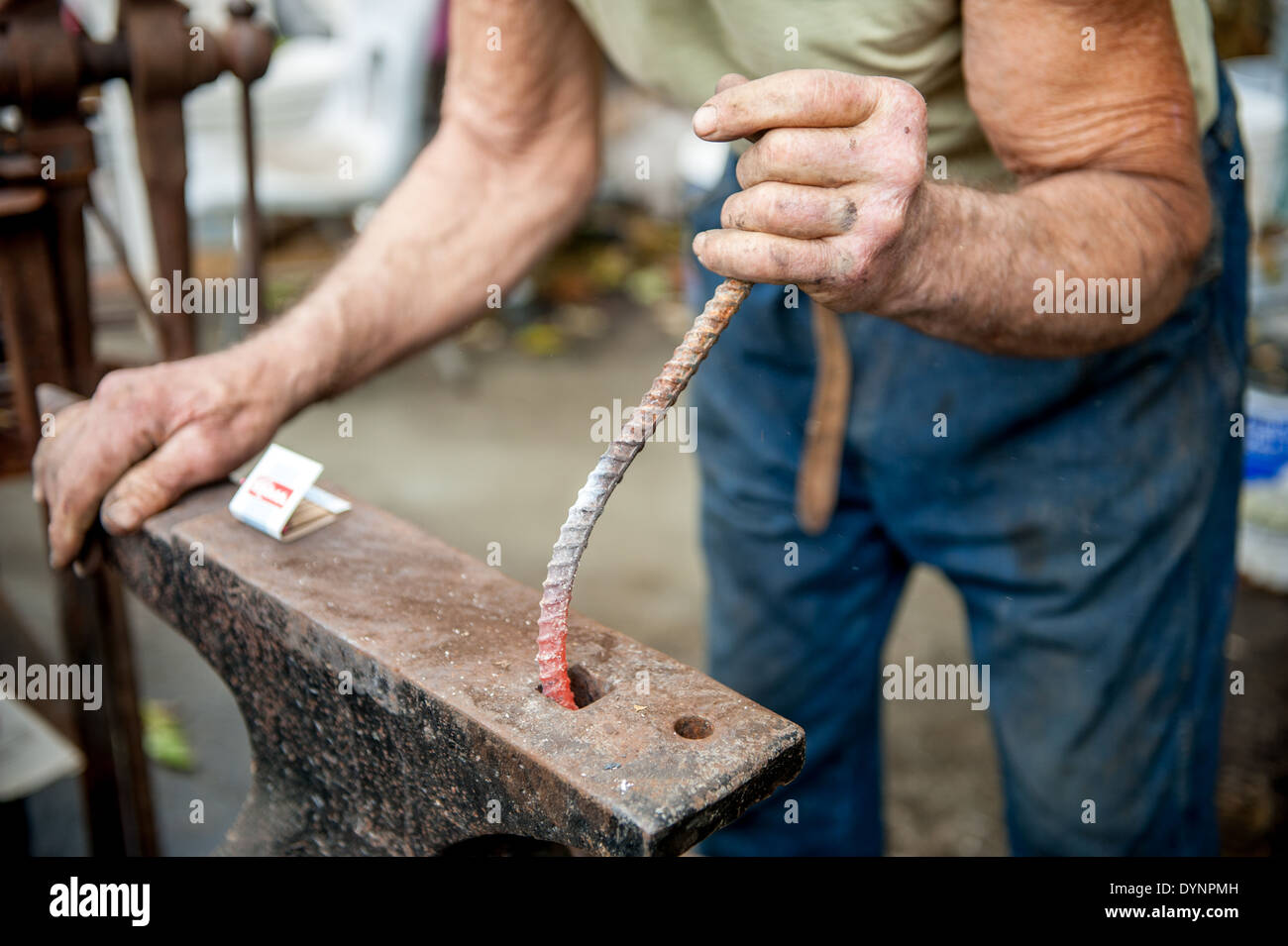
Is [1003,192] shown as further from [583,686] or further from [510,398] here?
[510,398]

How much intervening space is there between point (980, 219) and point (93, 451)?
39.3 inches

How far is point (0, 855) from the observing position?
5.86ft

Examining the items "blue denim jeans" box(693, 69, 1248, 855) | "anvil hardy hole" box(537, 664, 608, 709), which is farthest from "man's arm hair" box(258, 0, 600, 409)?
"anvil hardy hole" box(537, 664, 608, 709)

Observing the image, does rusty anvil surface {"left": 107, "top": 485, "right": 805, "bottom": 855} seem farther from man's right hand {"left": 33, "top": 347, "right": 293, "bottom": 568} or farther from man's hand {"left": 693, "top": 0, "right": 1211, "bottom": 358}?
man's hand {"left": 693, "top": 0, "right": 1211, "bottom": 358}

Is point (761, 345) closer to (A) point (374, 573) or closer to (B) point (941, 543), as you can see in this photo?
(B) point (941, 543)

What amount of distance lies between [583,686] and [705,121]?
52 centimetres

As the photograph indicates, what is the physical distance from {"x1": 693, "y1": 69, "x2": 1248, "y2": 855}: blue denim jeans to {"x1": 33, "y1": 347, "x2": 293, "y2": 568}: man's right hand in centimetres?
70

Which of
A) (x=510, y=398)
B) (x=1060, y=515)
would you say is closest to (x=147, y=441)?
(x=1060, y=515)

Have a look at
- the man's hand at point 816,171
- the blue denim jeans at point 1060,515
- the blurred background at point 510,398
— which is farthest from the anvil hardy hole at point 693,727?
the blurred background at point 510,398

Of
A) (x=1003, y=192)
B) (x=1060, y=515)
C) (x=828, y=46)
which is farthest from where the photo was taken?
(x=1060, y=515)

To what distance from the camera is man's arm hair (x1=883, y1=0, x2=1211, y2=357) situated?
3.63ft

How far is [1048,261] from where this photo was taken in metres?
1.13

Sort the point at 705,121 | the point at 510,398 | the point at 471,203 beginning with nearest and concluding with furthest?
the point at 705,121 → the point at 471,203 → the point at 510,398
